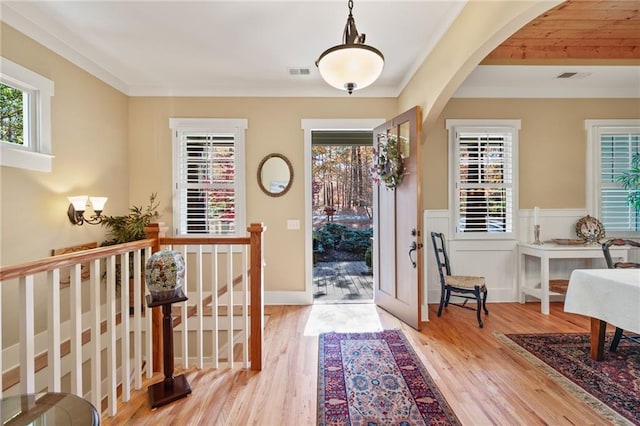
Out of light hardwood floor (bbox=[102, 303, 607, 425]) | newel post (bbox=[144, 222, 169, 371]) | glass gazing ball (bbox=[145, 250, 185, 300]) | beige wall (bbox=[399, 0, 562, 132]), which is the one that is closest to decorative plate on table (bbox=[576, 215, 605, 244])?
light hardwood floor (bbox=[102, 303, 607, 425])

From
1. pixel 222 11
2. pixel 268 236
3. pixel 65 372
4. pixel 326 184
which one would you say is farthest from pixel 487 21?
pixel 326 184

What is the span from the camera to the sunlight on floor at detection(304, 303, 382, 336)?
10.6ft

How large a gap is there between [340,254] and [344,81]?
592 cm

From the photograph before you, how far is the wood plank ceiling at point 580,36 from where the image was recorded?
2475mm

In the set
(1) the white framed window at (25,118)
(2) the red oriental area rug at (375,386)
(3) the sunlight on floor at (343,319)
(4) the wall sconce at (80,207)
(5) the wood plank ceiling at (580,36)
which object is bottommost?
(2) the red oriental area rug at (375,386)

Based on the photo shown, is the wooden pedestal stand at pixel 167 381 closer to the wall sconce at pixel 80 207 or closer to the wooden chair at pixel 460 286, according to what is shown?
the wall sconce at pixel 80 207

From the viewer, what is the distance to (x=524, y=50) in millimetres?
3041

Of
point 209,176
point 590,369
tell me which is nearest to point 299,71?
point 209,176

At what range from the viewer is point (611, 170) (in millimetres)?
4074

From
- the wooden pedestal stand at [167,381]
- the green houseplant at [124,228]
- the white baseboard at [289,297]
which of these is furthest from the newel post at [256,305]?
the green houseplant at [124,228]

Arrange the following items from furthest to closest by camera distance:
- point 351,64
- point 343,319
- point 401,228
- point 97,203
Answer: point 343,319
point 401,228
point 97,203
point 351,64

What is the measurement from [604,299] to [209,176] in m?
4.30

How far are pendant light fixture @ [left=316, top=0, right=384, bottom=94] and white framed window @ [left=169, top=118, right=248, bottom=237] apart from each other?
8.05 ft

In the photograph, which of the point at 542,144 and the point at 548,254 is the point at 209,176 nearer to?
the point at 548,254
